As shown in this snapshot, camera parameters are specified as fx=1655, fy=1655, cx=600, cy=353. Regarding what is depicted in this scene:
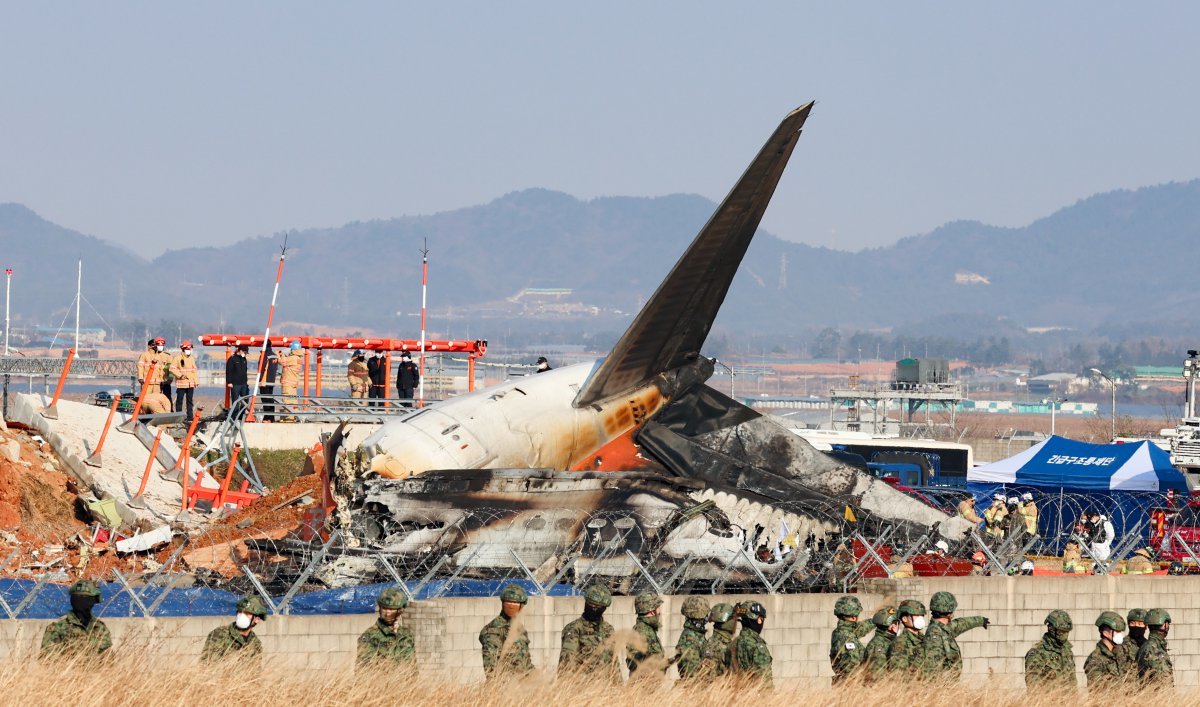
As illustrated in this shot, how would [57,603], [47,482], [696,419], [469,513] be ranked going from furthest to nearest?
[47,482], [696,419], [469,513], [57,603]

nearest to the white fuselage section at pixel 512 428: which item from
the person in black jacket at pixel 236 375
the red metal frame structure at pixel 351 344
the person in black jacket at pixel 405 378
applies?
the person in black jacket at pixel 236 375

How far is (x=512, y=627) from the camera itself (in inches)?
693

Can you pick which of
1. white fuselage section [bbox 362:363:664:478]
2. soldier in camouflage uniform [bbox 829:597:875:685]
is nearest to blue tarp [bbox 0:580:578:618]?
white fuselage section [bbox 362:363:664:478]

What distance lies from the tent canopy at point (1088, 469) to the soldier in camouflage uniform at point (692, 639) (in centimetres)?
2506

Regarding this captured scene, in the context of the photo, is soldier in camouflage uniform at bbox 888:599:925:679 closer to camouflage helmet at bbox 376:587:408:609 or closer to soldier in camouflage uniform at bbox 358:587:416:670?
soldier in camouflage uniform at bbox 358:587:416:670

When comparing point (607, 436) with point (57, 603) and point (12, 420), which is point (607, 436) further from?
point (12, 420)

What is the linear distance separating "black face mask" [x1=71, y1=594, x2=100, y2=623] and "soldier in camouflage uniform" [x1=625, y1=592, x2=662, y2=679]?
561 cm

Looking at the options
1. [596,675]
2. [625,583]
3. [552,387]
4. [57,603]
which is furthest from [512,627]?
[552,387]

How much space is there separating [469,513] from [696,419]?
838 centimetres

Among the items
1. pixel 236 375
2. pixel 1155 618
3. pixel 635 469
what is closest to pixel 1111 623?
pixel 1155 618

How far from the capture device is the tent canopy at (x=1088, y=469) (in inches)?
1624

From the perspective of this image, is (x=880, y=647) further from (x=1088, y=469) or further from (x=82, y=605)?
(x=1088, y=469)

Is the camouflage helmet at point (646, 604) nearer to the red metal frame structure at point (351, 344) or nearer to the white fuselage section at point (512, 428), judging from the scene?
the white fuselage section at point (512, 428)

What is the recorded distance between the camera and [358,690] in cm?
1605
